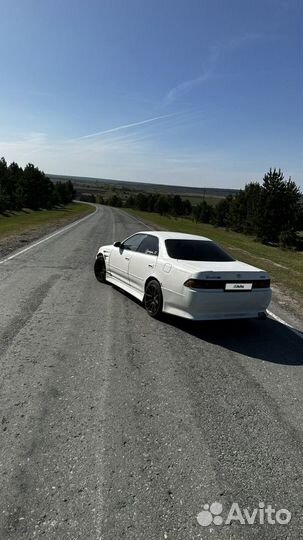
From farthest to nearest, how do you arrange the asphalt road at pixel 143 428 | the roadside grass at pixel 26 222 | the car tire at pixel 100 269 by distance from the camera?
the roadside grass at pixel 26 222, the car tire at pixel 100 269, the asphalt road at pixel 143 428

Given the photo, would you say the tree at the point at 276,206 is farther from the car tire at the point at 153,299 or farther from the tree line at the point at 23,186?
the car tire at the point at 153,299

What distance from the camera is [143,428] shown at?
333 cm

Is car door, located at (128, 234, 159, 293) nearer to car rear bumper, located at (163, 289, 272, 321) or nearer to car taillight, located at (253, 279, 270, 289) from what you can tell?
car rear bumper, located at (163, 289, 272, 321)

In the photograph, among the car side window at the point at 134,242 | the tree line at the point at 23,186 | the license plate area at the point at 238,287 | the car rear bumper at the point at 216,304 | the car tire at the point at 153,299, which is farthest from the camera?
the tree line at the point at 23,186

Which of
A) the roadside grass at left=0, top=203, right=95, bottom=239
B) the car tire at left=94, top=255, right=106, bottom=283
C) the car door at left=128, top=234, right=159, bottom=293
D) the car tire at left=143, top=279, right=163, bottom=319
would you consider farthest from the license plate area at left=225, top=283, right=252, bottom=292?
the roadside grass at left=0, top=203, right=95, bottom=239

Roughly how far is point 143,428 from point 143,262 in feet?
13.5

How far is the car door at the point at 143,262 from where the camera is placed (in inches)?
273

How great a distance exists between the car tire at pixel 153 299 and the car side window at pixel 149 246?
623 mm

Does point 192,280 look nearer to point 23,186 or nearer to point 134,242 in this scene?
point 134,242

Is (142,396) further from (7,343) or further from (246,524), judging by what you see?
(7,343)

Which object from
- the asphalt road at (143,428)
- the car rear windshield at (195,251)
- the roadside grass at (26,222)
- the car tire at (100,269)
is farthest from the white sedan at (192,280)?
the roadside grass at (26,222)

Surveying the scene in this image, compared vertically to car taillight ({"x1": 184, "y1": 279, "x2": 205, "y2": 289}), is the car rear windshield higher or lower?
higher

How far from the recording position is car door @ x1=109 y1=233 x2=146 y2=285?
25.9 ft

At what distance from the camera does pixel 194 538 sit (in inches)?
89.3
